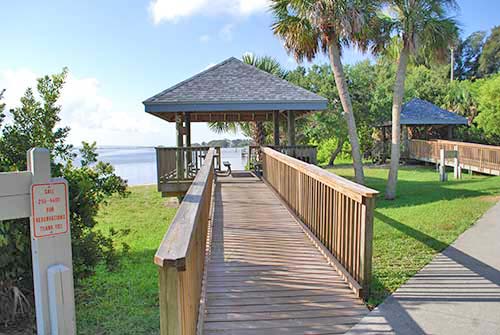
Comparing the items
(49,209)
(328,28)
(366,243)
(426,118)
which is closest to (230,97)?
(328,28)

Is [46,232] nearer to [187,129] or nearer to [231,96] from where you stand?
[231,96]

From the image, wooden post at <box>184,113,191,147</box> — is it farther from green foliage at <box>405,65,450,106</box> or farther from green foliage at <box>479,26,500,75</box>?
green foliage at <box>479,26,500,75</box>

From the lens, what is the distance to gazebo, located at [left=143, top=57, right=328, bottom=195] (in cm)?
1059

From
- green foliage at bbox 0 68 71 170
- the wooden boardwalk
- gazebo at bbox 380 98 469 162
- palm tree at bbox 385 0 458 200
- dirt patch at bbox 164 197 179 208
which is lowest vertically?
dirt patch at bbox 164 197 179 208

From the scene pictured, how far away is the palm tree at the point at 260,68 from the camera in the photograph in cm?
2169

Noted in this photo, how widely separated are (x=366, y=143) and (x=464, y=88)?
977 cm

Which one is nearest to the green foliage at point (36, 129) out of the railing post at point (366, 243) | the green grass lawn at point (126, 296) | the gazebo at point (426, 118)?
the green grass lawn at point (126, 296)

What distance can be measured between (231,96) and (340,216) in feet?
27.0

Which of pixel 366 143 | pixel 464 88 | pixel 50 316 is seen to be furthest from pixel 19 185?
pixel 464 88

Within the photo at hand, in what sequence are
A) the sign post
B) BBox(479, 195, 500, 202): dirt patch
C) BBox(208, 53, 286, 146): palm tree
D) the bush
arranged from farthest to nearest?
BBox(208, 53, 286, 146): palm tree → BBox(479, 195, 500, 202): dirt patch → the bush → the sign post

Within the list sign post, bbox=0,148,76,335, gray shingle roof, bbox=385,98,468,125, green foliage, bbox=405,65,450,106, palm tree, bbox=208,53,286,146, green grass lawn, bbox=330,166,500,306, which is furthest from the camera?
green foliage, bbox=405,65,450,106

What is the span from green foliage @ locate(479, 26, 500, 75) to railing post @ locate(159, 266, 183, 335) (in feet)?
191

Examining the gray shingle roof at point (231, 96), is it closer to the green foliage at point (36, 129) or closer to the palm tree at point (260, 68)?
the green foliage at point (36, 129)

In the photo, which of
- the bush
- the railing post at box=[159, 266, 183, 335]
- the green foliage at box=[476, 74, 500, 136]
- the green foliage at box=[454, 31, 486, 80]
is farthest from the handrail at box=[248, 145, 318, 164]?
the green foliage at box=[454, 31, 486, 80]
